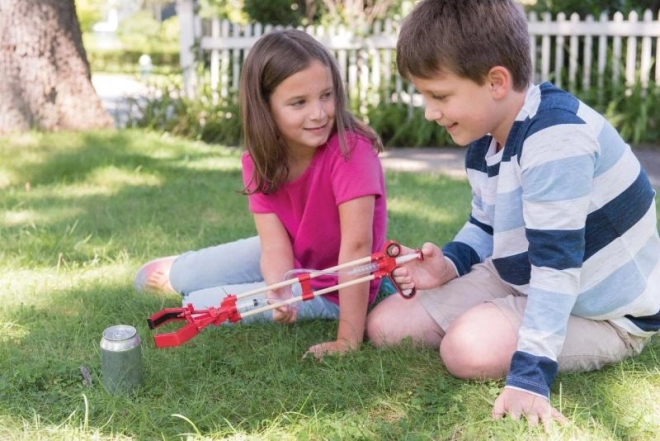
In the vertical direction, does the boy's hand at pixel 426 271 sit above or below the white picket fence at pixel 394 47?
below

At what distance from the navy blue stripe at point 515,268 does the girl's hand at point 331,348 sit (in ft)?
1.74

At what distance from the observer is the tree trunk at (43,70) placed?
263 inches

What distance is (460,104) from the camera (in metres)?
2.31

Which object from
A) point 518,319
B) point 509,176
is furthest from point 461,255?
point 509,176

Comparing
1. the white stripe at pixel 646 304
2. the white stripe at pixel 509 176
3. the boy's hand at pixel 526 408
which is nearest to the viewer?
the boy's hand at pixel 526 408

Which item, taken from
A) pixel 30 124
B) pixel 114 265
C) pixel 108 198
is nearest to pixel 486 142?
pixel 114 265

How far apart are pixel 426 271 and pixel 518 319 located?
0.39 metres

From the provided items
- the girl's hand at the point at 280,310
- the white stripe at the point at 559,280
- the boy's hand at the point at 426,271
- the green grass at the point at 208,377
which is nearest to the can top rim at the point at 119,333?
the green grass at the point at 208,377

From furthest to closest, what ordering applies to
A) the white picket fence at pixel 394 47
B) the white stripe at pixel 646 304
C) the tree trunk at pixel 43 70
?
the white picket fence at pixel 394 47
the tree trunk at pixel 43 70
the white stripe at pixel 646 304

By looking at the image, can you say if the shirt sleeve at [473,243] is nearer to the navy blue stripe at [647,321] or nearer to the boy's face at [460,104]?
the boy's face at [460,104]

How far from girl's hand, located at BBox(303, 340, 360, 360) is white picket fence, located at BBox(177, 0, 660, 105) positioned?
554 cm

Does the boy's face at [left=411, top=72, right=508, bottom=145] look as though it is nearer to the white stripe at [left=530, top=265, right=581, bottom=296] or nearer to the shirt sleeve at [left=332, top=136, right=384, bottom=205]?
the white stripe at [left=530, top=265, right=581, bottom=296]

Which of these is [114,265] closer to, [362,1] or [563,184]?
[563,184]

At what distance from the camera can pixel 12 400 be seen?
2447mm
